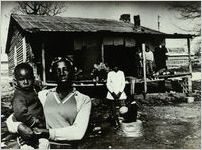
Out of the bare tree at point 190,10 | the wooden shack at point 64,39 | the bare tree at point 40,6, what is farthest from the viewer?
the wooden shack at point 64,39

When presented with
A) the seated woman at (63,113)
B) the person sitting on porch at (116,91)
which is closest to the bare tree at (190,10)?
the person sitting on porch at (116,91)

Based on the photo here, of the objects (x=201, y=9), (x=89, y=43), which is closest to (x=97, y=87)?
(x=89, y=43)

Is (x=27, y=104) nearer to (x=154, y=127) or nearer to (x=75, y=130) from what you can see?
(x=75, y=130)

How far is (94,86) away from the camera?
5805 millimetres

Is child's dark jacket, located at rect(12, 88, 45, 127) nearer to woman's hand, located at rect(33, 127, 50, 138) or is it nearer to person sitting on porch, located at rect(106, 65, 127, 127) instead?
woman's hand, located at rect(33, 127, 50, 138)

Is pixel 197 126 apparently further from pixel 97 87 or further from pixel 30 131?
pixel 30 131

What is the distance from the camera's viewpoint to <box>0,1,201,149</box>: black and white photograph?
1.84m

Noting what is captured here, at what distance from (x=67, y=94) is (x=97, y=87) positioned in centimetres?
409

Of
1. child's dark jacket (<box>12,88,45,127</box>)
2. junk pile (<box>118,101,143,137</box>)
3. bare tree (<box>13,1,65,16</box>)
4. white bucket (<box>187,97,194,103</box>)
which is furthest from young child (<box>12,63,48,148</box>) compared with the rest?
white bucket (<box>187,97,194,103</box>)

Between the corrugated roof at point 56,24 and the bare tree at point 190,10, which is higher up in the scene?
the corrugated roof at point 56,24

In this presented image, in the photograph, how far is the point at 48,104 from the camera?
73.2 inches

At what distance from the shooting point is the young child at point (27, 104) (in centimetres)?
189

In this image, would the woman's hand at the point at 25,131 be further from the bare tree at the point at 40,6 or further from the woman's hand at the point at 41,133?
the bare tree at the point at 40,6

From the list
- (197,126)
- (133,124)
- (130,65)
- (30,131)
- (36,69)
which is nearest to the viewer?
(30,131)
